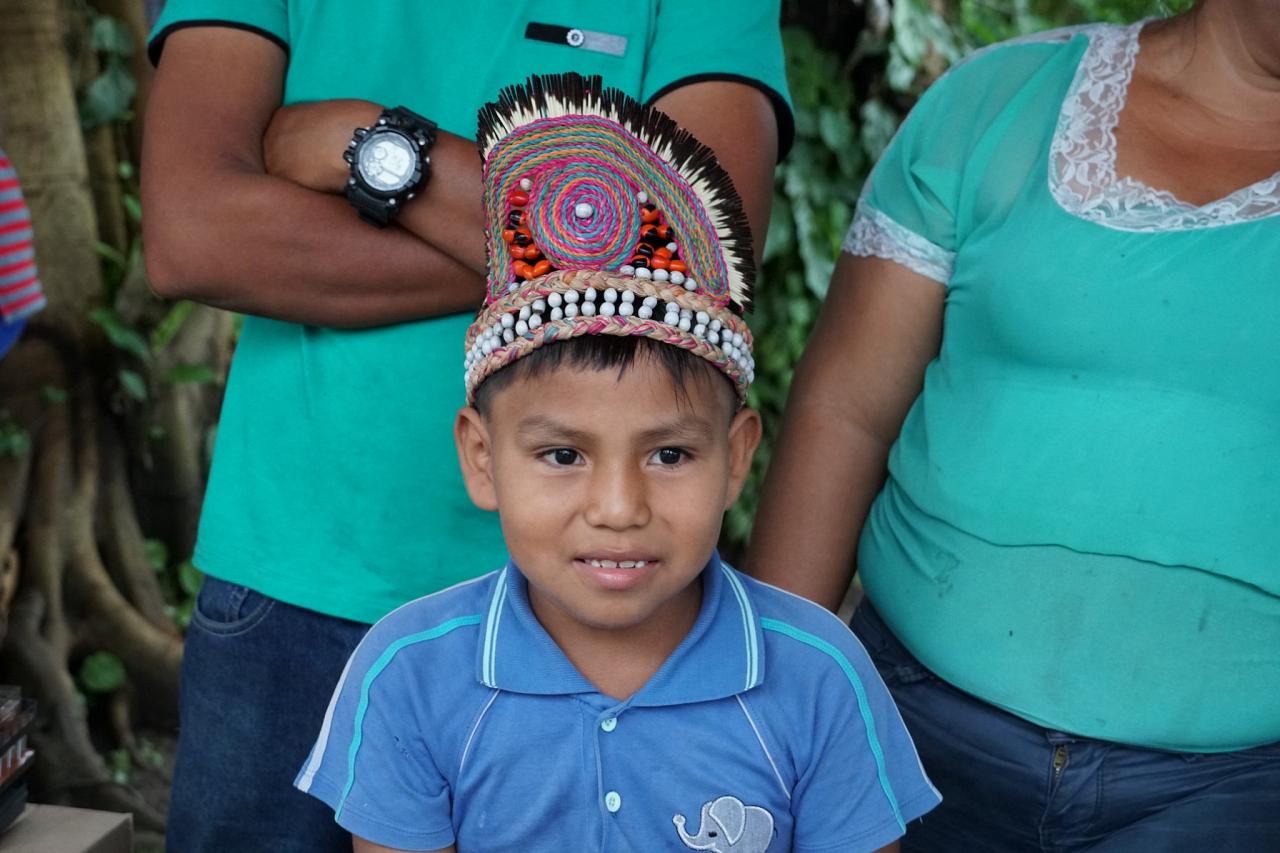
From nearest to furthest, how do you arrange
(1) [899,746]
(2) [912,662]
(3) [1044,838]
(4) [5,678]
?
(1) [899,746] → (3) [1044,838] → (2) [912,662] → (4) [5,678]

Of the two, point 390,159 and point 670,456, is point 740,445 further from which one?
point 390,159

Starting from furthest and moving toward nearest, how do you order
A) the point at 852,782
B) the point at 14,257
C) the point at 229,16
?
the point at 14,257
the point at 229,16
the point at 852,782

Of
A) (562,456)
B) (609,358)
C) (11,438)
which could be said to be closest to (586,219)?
(609,358)

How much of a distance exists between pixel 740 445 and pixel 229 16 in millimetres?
898

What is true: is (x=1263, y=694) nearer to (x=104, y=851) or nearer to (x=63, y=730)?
(x=104, y=851)

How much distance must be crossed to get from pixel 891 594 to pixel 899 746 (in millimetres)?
291

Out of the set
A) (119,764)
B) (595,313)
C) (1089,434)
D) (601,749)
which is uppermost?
(595,313)

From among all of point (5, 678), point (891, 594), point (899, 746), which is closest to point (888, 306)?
point (891, 594)

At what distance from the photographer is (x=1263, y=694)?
5.43 ft

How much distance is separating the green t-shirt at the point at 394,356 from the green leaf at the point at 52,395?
65.1 inches

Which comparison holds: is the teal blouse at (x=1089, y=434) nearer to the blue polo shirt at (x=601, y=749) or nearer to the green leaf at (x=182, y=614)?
the blue polo shirt at (x=601, y=749)

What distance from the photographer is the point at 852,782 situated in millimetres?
1584

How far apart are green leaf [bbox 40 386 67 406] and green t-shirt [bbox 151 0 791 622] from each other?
165 centimetres

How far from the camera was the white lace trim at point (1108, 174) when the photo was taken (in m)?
1.68
